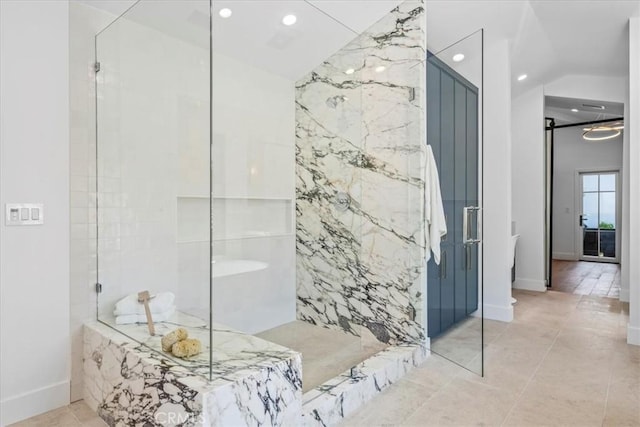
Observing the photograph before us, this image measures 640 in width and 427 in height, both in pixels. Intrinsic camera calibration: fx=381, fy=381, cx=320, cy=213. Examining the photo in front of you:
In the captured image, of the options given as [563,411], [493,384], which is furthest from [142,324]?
[563,411]

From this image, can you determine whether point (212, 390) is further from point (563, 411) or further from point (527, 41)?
point (527, 41)

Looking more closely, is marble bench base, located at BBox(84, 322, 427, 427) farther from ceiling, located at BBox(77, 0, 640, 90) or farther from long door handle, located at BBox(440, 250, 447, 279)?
ceiling, located at BBox(77, 0, 640, 90)

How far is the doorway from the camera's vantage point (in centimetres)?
780

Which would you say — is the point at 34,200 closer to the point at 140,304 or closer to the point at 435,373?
the point at 140,304

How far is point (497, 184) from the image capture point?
395cm

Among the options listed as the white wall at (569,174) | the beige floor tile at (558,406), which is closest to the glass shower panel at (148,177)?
the beige floor tile at (558,406)

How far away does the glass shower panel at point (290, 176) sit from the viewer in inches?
110

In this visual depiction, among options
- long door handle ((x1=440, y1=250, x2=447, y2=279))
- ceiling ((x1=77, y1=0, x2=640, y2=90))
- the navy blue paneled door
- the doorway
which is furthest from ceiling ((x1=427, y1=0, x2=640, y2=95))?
the doorway

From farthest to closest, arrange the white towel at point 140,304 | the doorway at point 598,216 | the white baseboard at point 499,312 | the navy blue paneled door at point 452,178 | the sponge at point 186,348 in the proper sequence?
the doorway at point 598,216 → the white baseboard at point 499,312 → the navy blue paneled door at point 452,178 → the white towel at point 140,304 → the sponge at point 186,348

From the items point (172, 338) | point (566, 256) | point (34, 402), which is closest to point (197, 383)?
point (172, 338)

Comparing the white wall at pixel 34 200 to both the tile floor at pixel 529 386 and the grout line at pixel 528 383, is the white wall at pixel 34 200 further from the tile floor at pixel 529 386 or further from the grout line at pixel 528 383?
the grout line at pixel 528 383

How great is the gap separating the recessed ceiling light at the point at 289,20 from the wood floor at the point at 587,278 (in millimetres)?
4861

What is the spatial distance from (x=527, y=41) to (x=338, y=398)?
4.21 metres

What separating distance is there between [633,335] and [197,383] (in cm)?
349
